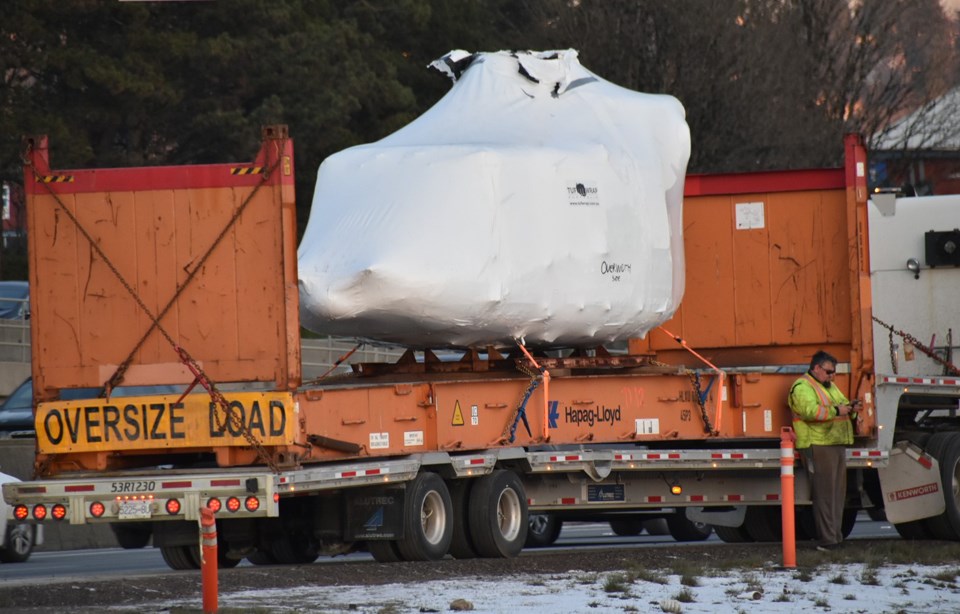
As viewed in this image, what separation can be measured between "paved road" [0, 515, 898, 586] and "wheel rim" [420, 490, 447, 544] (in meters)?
1.28

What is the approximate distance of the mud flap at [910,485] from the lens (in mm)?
17906

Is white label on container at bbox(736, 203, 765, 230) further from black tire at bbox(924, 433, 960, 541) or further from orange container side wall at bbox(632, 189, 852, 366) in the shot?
black tire at bbox(924, 433, 960, 541)

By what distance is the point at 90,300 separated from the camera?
13.9 m

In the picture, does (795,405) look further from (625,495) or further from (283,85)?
(283,85)

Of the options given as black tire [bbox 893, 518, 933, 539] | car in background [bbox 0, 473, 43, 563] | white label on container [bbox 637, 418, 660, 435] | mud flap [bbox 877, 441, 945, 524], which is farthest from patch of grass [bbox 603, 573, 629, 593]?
car in background [bbox 0, 473, 43, 563]

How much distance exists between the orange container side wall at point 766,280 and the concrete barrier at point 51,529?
23.7ft

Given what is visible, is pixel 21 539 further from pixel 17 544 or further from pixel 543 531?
pixel 543 531

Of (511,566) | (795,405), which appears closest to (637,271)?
(795,405)

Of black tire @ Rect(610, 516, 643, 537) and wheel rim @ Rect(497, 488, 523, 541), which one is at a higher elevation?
wheel rim @ Rect(497, 488, 523, 541)

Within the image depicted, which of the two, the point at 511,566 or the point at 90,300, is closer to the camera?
the point at 90,300

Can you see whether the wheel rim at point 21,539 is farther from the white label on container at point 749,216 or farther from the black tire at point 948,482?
the black tire at point 948,482

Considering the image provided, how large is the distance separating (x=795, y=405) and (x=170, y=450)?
563 centimetres

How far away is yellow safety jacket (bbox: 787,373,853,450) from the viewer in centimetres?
1658

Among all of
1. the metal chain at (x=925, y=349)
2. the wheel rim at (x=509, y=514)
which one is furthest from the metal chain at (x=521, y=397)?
the metal chain at (x=925, y=349)
